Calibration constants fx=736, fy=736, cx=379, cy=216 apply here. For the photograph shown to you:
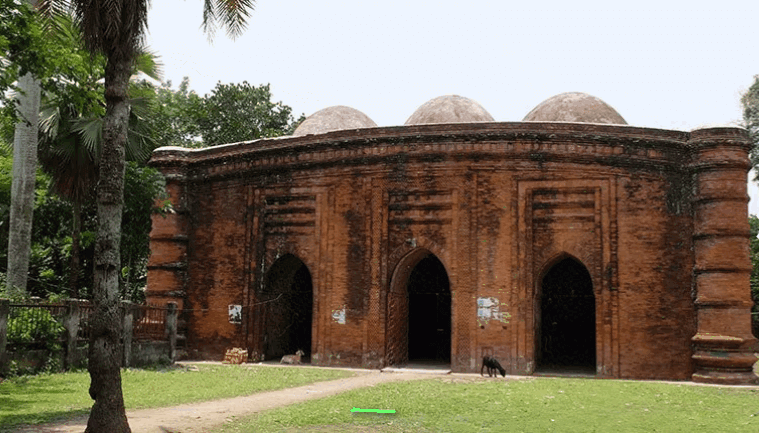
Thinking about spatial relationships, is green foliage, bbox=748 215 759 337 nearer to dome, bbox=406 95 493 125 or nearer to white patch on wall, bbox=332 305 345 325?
dome, bbox=406 95 493 125

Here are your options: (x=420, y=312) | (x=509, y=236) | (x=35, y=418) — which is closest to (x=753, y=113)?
(x=420, y=312)

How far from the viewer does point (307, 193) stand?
16.5 m

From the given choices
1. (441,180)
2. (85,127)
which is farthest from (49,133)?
(441,180)

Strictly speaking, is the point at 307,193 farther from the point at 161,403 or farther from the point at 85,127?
the point at 161,403

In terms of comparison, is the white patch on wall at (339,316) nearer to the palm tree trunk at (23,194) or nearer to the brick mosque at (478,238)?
the brick mosque at (478,238)

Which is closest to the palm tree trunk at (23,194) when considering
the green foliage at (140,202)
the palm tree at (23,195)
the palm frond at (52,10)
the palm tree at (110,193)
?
the palm tree at (23,195)

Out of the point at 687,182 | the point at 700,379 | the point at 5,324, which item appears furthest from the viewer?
the point at 687,182

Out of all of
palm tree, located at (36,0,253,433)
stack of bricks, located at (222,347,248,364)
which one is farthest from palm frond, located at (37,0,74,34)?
stack of bricks, located at (222,347,248,364)

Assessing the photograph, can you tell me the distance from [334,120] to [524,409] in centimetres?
1166

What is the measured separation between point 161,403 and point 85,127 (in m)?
7.65

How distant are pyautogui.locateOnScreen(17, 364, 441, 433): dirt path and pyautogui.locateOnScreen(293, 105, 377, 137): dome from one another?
8363 millimetres

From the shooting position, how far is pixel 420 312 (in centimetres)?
1930

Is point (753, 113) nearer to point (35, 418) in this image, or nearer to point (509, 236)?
point (509, 236)

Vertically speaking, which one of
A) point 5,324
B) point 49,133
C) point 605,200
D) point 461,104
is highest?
point 461,104
